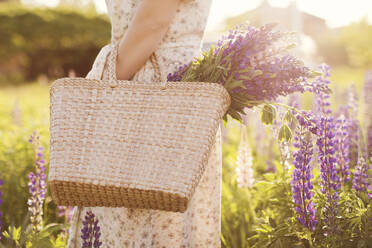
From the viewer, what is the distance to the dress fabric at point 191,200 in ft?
6.10

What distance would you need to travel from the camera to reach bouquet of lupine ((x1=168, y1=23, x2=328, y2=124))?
5.20 ft

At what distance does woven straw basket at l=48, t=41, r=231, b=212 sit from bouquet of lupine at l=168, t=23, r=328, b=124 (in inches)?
4.0

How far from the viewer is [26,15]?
62.4ft

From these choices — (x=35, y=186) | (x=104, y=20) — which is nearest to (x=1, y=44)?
(x=104, y=20)

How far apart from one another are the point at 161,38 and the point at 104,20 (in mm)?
19440

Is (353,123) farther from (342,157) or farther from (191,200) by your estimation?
(191,200)

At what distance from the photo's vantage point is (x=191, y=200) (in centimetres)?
189

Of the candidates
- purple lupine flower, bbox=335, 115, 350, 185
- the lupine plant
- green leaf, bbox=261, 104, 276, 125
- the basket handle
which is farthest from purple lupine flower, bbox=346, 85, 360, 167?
the basket handle

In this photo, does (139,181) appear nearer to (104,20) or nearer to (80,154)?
(80,154)

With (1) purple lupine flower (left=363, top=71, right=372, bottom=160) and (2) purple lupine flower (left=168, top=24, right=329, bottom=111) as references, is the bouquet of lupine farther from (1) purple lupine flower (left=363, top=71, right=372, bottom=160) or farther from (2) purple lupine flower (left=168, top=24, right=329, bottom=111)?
(1) purple lupine flower (left=363, top=71, right=372, bottom=160)

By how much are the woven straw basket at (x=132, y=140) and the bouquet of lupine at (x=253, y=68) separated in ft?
0.33

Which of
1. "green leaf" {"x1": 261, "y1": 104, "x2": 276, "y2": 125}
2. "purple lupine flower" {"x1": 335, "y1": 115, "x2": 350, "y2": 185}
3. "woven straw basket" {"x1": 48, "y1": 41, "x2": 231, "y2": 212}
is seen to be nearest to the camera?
"woven straw basket" {"x1": 48, "y1": 41, "x2": 231, "y2": 212}

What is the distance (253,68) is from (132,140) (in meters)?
0.56

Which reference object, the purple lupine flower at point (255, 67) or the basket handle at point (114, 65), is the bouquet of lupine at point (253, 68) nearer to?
the purple lupine flower at point (255, 67)
